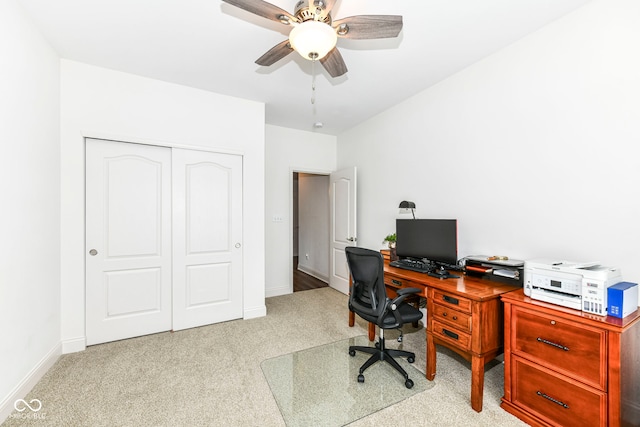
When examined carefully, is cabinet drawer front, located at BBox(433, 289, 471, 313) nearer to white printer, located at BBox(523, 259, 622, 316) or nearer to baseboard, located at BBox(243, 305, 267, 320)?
white printer, located at BBox(523, 259, 622, 316)

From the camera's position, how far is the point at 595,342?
4.76 ft

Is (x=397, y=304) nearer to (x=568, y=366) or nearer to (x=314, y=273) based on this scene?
(x=568, y=366)

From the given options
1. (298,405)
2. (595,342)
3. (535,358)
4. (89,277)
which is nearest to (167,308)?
(89,277)

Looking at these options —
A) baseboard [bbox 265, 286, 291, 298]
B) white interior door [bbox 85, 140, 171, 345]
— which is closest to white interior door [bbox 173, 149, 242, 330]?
white interior door [bbox 85, 140, 171, 345]

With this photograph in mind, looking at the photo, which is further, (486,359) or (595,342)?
(486,359)

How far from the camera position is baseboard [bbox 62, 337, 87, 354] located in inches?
101

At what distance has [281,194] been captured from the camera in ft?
14.4

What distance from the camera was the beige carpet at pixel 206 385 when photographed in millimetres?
1760

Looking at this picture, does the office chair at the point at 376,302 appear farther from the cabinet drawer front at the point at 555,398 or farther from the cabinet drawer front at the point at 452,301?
the cabinet drawer front at the point at 555,398

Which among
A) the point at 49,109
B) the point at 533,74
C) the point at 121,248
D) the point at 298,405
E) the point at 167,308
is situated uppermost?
the point at 533,74

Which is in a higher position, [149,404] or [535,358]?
[535,358]

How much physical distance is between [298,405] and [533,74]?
3118 mm

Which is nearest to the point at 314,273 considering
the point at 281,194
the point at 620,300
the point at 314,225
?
the point at 314,225

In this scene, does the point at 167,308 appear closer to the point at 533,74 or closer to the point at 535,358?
the point at 535,358
